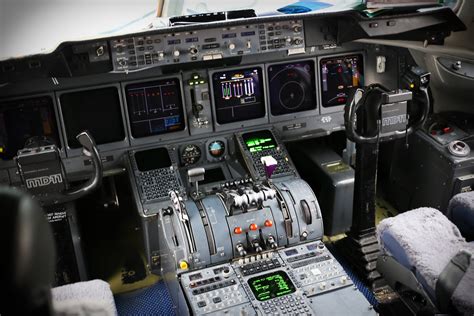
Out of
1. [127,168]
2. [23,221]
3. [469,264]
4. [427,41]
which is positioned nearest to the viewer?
[23,221]

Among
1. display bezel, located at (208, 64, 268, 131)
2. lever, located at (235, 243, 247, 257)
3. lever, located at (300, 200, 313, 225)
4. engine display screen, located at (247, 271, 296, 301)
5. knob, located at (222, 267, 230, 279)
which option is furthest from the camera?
display bezel, located at (208, 64, 268, 131)

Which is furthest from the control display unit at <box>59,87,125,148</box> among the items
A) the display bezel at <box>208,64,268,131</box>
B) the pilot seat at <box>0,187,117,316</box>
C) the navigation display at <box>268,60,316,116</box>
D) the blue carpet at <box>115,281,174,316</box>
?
the pilot seat at <box>0,187,117,316</box>

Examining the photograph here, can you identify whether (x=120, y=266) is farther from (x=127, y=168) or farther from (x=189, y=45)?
(x=189, y=45)

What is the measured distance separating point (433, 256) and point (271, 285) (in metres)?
0.99

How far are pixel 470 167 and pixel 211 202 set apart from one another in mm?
1956

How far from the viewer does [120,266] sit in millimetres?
4285

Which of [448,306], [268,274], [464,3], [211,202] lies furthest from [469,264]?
[464,3]

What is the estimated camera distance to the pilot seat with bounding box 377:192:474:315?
2.44 meters

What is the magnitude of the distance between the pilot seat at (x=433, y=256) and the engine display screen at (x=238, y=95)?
1.86 m

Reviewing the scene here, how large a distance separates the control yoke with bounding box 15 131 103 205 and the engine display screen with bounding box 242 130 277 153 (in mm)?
1524

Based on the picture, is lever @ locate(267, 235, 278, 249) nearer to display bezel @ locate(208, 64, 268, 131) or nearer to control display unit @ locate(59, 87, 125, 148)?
display bezel @ locate(208, 64, 268, 131)

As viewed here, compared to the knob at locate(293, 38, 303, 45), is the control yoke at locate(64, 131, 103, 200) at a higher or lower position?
lower

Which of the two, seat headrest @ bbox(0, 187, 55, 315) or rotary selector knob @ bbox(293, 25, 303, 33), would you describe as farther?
rotary selector knob @ bbox(293, 25, 303, 33)

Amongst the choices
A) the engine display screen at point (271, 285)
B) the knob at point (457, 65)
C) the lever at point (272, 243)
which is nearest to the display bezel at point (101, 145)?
the lever at point (272, 243)
